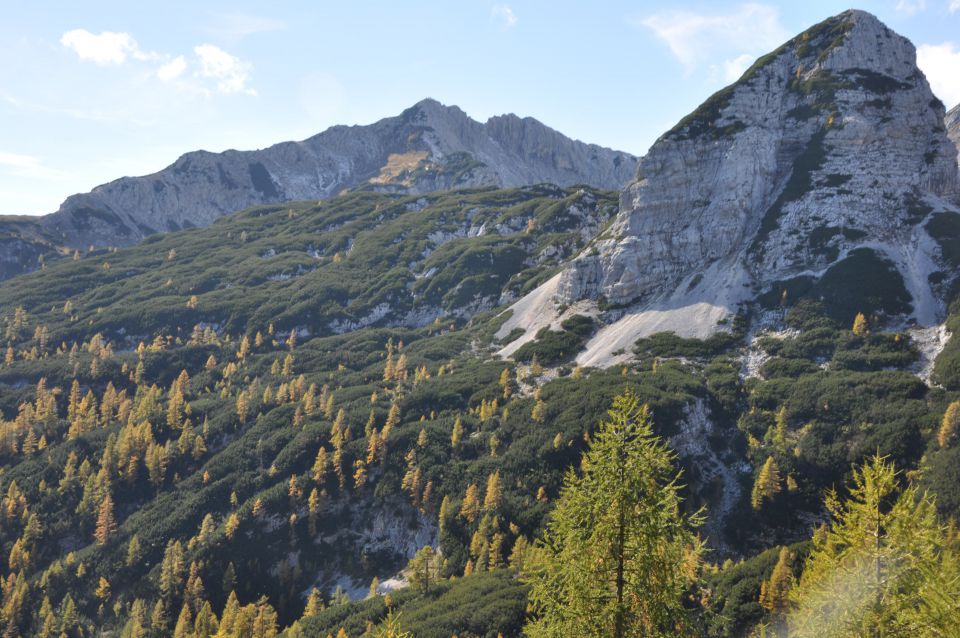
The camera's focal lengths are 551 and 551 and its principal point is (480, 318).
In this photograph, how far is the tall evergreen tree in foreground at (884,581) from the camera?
14867 millimetres

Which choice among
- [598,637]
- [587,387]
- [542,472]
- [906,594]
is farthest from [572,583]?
[587,387]

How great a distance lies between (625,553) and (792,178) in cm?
17960

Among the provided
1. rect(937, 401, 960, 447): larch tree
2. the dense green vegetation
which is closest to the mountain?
the dense green vegetation

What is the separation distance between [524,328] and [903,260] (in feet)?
326

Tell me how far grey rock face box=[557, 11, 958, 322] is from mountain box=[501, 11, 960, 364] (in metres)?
0.38

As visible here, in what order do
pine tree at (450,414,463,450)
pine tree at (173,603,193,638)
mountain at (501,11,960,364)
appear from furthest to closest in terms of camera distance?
mountain at (501,11,960,364), pine tree at (450,414,463,450), pine tree at (173,603,193,638)

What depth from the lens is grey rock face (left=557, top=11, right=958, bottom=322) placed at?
145500 millimetres

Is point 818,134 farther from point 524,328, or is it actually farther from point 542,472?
point 542,472

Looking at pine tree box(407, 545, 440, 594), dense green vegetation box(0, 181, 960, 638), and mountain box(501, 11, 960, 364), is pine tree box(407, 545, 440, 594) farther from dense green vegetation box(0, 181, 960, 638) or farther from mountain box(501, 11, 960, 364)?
mountain box(501, 11, 960, 364)

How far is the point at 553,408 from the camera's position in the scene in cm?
12075

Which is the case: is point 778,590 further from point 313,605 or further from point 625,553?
point 313,605

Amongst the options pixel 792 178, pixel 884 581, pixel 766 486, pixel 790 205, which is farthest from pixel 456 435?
pixel 792 178

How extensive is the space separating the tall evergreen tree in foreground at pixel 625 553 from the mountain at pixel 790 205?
427 ft

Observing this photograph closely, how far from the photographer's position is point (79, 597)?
98.1 metres
